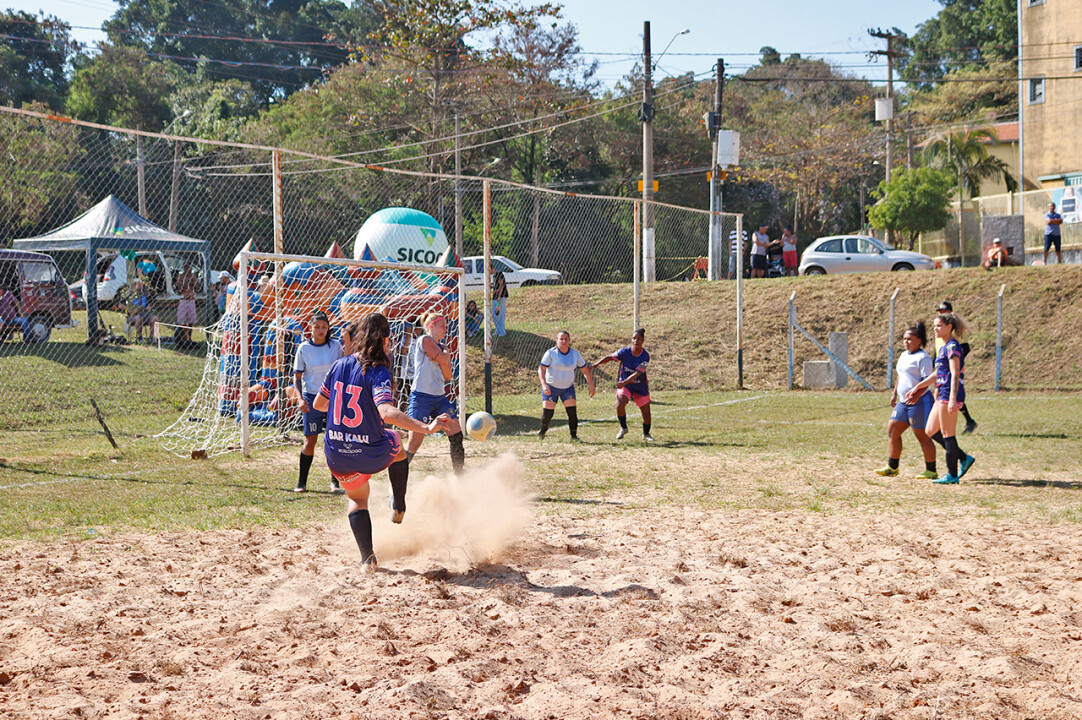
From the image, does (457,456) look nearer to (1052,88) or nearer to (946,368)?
(946,368)

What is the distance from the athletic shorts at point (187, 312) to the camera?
23.5 metres

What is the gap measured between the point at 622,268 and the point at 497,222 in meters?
5.32

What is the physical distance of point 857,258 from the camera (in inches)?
1113

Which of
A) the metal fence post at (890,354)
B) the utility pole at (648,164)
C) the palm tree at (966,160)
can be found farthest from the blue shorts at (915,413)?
the palm tree at (966,160)

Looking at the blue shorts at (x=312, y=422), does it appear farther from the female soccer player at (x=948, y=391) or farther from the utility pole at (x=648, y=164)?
the utility pole at (x=648, y=164)

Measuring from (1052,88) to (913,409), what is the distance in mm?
34168

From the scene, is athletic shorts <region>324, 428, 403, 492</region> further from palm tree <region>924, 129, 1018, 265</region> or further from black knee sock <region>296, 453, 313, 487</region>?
palm tree <region>924, 129, 1018, 265</region>

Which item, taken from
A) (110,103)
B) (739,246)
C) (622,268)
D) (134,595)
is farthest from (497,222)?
(110,103)

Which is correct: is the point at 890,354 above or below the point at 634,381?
above

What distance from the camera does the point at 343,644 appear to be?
4.78 meters

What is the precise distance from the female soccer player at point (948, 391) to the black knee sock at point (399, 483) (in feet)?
18.4

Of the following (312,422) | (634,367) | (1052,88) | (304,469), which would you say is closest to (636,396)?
(634,367)

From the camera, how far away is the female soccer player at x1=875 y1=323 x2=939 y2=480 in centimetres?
976

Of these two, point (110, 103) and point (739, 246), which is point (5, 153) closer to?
point (739, 246)
